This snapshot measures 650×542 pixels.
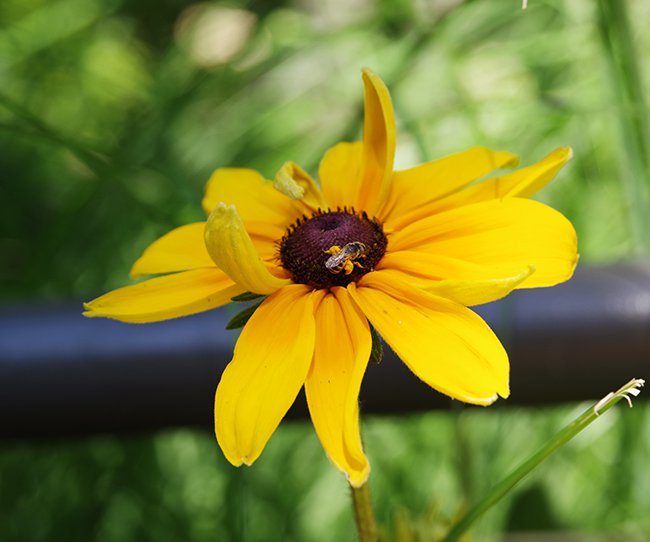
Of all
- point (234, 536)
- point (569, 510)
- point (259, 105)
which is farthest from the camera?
point (259, 105)

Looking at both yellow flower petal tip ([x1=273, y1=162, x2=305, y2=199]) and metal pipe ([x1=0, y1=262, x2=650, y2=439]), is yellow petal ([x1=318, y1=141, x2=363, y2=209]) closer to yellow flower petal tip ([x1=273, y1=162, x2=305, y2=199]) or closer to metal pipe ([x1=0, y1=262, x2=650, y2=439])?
yellow flower petal tip ([x1=273, y1=162, x2=305, y2=199])

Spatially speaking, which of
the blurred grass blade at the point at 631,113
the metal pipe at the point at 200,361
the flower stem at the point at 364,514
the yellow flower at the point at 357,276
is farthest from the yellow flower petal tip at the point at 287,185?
the blurred grass blade at the point at 631,113

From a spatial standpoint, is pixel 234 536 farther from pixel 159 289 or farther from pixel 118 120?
pixel 118 120

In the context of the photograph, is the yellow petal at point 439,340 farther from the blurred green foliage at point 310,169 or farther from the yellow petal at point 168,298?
the blurred green foliage at point 310,169

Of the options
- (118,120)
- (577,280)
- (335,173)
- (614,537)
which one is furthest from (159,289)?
(118,120)

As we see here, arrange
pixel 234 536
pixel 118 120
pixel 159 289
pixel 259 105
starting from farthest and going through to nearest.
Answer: pixel 118 120, pixel 259 105, pixel 234 536, pixel 159 289

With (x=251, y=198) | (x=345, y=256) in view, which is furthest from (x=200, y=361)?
(x=345, y=256)

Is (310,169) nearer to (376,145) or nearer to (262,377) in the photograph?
(376,145)
